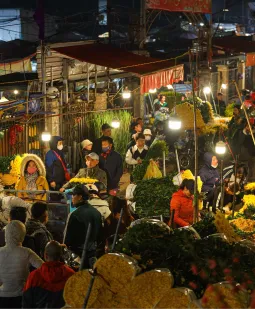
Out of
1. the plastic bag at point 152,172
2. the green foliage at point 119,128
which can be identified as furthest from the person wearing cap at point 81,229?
the green foliage at point 119,128

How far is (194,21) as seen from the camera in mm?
21984

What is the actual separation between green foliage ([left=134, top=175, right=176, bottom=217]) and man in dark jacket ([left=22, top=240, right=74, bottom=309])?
550 cm

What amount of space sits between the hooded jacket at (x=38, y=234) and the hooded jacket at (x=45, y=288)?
1.79 m

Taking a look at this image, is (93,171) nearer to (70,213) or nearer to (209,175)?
(209,175)

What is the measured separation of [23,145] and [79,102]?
269 centimetres

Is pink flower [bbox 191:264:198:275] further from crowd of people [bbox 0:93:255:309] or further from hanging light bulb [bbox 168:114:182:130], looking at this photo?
hanging light bulb [bbox 168:114:182:130]

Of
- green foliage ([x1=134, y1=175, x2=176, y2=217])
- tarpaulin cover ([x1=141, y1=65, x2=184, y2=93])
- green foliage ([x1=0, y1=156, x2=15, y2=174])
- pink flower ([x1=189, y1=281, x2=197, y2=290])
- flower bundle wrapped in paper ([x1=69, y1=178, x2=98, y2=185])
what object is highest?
tarpaulin cover ([x1=141, y1=65, x2=184, y2=93])

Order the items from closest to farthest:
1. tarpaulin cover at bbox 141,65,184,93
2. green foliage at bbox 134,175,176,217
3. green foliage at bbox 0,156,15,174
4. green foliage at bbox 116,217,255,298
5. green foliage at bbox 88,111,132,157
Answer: green foliage at bbox 116,217,255,298 → green foliage at bbox 134,175,176,217 → green foliage at bbox 0,156,15,174 → tarpaulin cover at bbox 141,65,184,93 → green foliage at bbox 88,111,132,157

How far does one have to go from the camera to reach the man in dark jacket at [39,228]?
373 inches

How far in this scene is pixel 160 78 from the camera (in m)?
19.0

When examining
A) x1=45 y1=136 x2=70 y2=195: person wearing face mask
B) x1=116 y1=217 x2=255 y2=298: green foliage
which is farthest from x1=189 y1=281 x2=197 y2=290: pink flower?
x1=45 y1=136 x2=70 y2=195: person wearing face mask

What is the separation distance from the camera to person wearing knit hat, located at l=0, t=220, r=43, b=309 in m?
8.16

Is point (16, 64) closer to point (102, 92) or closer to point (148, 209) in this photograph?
point (102, 92)

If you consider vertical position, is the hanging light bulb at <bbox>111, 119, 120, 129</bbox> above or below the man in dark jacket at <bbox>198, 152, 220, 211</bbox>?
above
